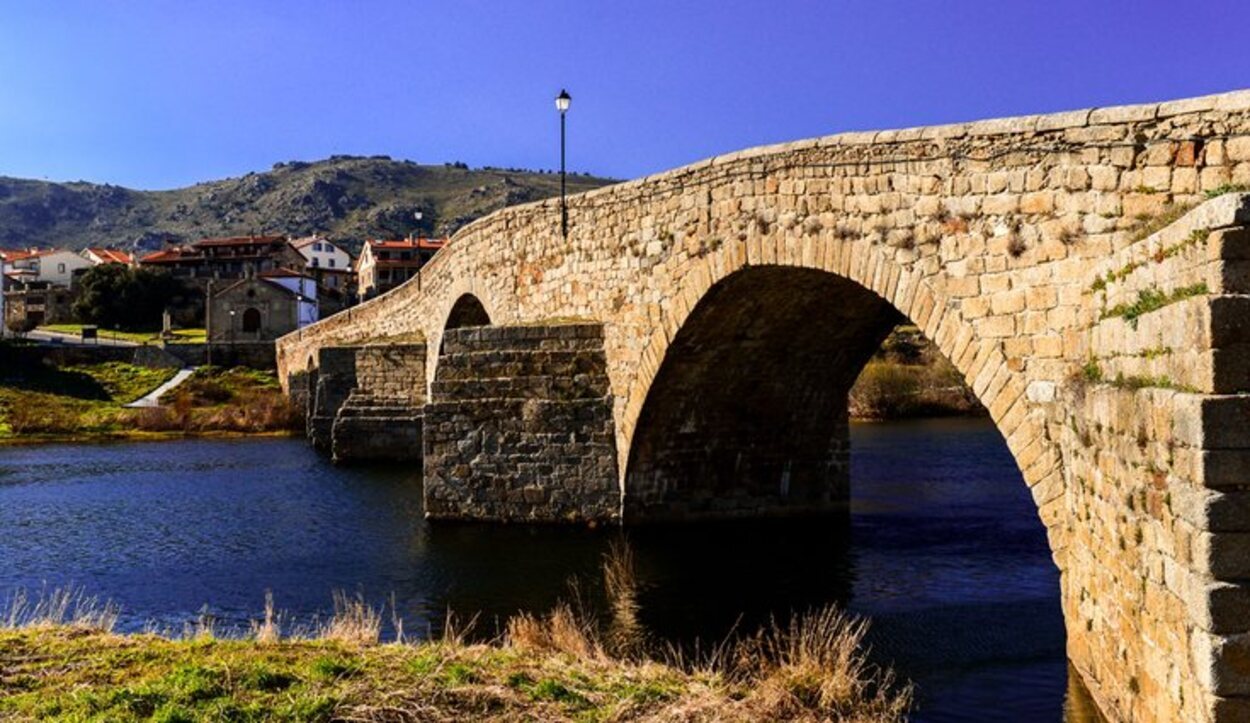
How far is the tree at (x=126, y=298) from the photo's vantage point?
249 ft

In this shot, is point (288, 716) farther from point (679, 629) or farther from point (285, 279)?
point (285, 279)

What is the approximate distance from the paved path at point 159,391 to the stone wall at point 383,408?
18.7m

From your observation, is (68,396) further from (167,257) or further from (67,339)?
(167,257)

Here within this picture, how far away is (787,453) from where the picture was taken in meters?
19.6

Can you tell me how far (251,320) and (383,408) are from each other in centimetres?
4039

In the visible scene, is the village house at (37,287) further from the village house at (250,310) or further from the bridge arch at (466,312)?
the bridge arch at (466,312)

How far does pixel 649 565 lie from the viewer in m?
15.7

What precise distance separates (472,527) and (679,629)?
6.35m

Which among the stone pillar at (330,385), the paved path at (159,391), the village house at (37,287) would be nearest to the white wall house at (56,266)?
the village house at (37,287)

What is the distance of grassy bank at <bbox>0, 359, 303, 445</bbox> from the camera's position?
42.0m

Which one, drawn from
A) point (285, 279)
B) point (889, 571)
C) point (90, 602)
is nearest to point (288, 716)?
point (90, 602)

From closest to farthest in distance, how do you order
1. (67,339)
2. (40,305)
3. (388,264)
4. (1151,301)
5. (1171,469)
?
(1171,469) → (1151,301) → (67,339) → (40,305) → (388,264)

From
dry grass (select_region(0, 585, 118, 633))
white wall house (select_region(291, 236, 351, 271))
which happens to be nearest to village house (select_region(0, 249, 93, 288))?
white wall house (select_region(291, 236, 351, 271))

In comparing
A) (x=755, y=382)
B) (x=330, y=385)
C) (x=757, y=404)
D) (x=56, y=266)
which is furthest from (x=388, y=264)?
(x=755, y=382)
